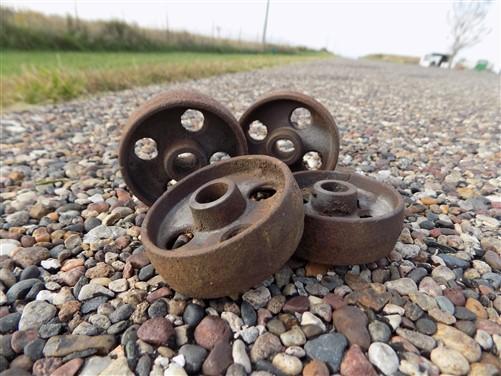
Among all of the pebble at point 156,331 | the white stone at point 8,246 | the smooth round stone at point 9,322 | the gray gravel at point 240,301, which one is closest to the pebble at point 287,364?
the gray gravel at point 240,301

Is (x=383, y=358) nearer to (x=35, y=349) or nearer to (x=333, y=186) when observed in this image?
(x=333, y=186)

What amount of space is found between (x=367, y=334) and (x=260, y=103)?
6.36 ft

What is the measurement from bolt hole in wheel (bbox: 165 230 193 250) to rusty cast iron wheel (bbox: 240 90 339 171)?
3.92 feet

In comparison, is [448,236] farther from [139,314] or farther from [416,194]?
[139,314]

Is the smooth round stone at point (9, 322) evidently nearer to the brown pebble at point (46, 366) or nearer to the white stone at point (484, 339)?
the brown pebble at point (46, 366)

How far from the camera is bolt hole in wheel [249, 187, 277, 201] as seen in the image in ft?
7.08

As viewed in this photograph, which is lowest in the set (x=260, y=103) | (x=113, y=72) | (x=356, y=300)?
(x=113, y=72)

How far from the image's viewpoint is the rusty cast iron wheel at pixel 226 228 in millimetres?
1556

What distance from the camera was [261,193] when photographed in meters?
2.38

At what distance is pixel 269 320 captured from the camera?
1746 millimetres

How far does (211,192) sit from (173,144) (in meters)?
0.72

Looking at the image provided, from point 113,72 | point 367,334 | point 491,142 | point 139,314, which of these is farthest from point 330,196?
point 113,72

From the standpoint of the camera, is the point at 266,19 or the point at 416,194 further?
the point at 266,19

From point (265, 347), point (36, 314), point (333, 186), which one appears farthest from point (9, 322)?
point (333, 186)
